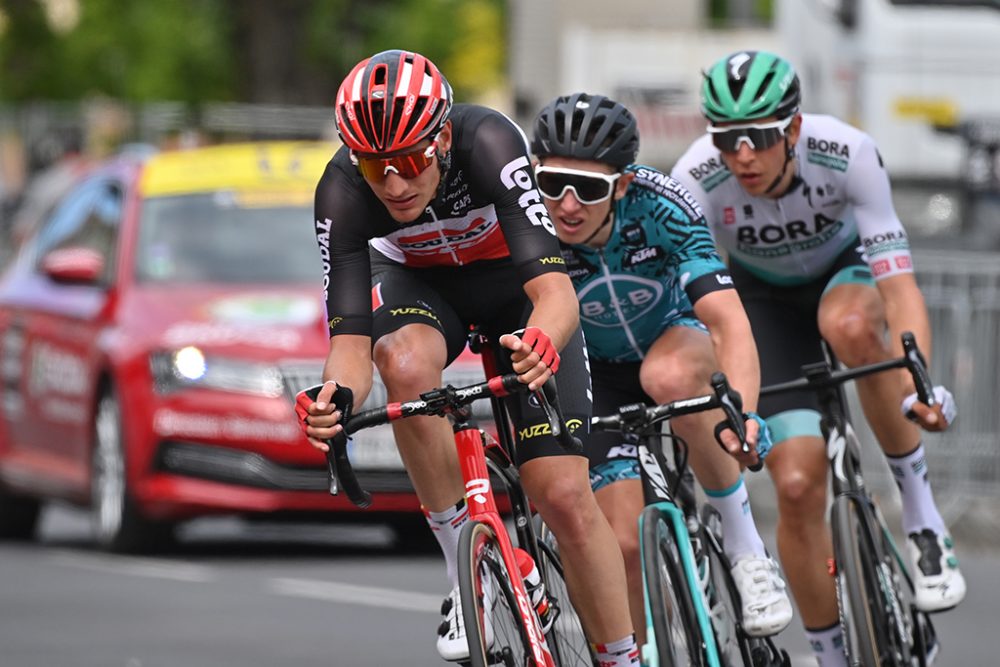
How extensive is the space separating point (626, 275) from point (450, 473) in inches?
40.5

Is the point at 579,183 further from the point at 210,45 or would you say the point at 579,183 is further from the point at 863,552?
the point at 210,45

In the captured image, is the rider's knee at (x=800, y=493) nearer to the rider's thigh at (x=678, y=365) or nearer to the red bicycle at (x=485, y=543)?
the rider's thigh at (x=678, y=365)

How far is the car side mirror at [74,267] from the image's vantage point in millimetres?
12727

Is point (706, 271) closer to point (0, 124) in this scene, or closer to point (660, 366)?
point (660, 366)

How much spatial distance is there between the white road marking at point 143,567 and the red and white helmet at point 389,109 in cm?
614

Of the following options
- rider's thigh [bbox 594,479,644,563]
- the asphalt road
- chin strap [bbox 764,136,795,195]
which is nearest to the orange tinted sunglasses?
rider's thigh [bbox 594,479,644,563]

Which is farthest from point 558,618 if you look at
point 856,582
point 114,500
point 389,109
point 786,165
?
point 114,500

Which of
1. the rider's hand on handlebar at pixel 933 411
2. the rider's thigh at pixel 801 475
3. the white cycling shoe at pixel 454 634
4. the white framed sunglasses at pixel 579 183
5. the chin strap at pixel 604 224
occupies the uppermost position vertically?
the white framed sunglasses at pixel 579 183

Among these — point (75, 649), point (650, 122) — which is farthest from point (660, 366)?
point (650, 122)

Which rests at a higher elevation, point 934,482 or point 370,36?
point 370,36

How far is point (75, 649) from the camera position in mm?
9883

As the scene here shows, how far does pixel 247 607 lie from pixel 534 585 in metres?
4.61

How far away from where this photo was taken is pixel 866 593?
767 cm

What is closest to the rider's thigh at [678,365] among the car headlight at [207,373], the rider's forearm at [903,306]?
the rider's forearm at [903,306]
